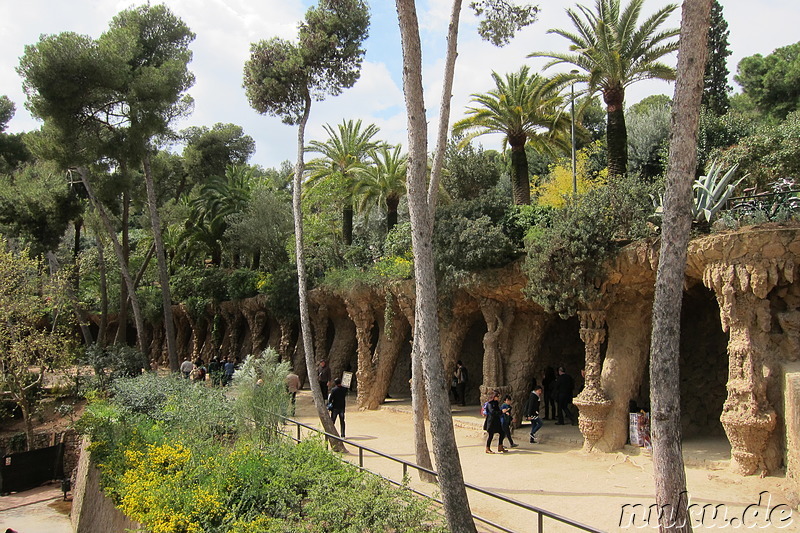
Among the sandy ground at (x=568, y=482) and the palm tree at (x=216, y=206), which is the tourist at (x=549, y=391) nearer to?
the sandy ground at (x=568, y=482)

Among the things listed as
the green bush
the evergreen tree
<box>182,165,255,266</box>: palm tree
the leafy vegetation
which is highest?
the evergreen tree

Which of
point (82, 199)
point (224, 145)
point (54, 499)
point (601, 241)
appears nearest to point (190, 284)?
point (82, 199)

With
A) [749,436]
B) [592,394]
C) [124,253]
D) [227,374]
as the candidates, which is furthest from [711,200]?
[124,253]

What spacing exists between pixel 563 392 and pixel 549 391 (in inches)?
42.7

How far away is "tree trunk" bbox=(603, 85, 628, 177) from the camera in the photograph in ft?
53.8

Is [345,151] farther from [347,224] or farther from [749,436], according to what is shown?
[749,436]

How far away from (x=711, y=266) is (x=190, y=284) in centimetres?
2947

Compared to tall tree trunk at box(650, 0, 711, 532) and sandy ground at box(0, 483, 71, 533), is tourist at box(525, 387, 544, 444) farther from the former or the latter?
sandy ground at box(0, 483, 71, 533)

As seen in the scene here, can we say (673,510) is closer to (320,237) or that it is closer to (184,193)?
(320,237)

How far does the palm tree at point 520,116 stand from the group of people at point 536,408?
20.8 feet

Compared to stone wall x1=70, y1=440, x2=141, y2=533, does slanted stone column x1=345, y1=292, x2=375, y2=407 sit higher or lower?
higher

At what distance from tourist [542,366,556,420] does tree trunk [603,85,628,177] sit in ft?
19.0

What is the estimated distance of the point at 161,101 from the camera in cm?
2438

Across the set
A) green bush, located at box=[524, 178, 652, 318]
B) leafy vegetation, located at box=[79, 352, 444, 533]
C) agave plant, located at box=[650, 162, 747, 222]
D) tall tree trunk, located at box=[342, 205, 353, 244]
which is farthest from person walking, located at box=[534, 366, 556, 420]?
tall tree trunk, located at box=[342, 205, 353, 244]
